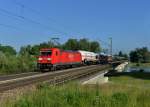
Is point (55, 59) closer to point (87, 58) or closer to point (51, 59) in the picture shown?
point (51, 59)

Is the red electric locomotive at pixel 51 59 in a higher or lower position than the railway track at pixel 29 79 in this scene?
higher

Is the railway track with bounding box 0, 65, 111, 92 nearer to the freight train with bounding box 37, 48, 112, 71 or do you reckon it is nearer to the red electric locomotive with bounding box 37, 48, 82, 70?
the red electric locomotive with bounding box 37, 48, 82, 70

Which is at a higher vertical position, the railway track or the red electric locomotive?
the red electric locomotive

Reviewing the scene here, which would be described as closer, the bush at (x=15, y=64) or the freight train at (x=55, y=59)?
the bush at (x=15, y=64)

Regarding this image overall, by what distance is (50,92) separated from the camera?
1775cm

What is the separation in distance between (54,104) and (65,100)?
122cm

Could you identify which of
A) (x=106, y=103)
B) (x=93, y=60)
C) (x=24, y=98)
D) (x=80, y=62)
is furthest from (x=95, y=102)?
(x=93, y=60)

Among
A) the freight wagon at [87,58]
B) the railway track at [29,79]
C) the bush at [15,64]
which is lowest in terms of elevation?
the railway track at [29,79]

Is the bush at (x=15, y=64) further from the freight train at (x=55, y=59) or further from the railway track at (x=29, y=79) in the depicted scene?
the railway track at (x=29, y=79)

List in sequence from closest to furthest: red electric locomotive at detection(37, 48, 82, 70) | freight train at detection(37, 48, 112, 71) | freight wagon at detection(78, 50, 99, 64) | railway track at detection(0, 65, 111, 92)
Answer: railway track at detection(0, 65, 111, 92) → red electric locomotive at detection(37, 48, 82, 70) → freight train at detection(37, 48, 112, 71) → freight wagon at detection(78, 50, 99, 64)

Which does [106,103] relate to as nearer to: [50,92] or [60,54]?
[50,92]

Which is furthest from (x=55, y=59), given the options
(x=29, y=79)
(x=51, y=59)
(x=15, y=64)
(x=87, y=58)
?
(x=87, y=58)

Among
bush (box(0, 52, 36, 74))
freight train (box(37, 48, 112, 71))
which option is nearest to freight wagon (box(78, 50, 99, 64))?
freight train (box(37, 48, 112, 71))

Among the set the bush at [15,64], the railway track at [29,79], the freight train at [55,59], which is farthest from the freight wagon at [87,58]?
the railway track at [29,79]
